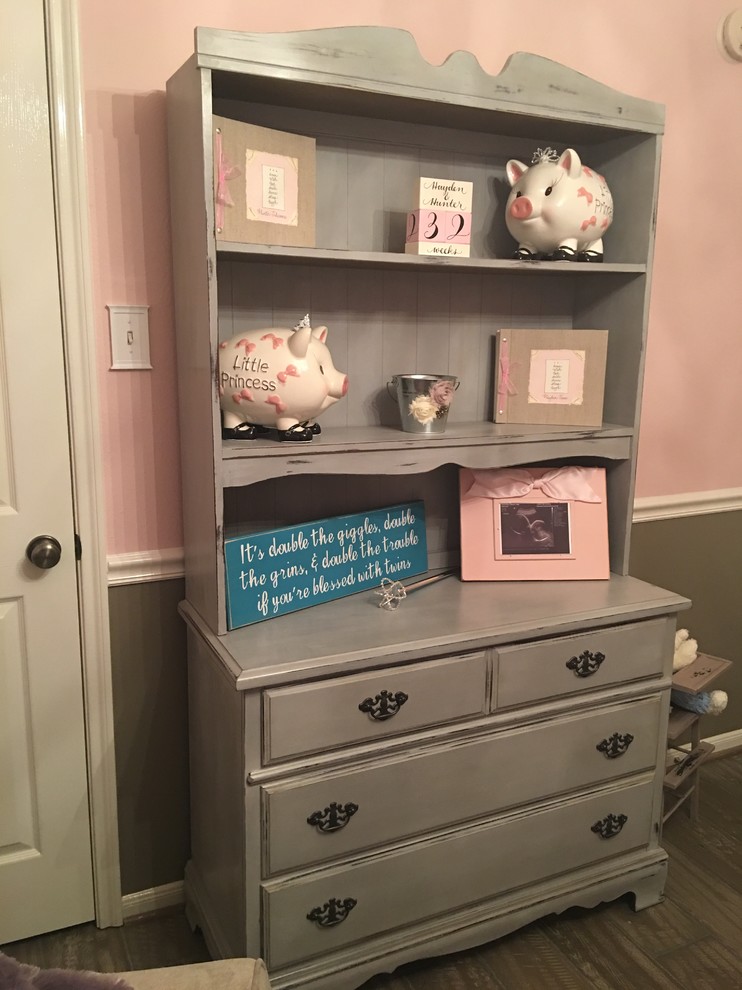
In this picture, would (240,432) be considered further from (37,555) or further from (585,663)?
(585,663)

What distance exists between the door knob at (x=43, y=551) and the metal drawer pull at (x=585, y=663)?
3.74 ft

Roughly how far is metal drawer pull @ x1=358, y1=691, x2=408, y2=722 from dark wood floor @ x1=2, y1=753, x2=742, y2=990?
641 millimetres

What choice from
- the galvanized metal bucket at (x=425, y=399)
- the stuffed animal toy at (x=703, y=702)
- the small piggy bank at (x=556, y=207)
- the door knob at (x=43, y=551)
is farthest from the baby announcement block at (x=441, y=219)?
the stuffed animal toy at (x=703, y=702)

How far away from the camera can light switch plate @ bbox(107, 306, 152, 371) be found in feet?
5.66

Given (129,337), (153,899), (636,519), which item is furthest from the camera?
(636,519)

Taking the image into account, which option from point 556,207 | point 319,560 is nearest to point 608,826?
point 319,560

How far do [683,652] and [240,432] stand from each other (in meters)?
1.48

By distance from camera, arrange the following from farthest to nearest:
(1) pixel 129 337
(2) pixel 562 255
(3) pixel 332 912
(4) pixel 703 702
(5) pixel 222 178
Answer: (4) pixel 703 702
(2) pixel 562 255
(1) pixel 129 337
(3) pixel 332 912
(5) pixel 222 178

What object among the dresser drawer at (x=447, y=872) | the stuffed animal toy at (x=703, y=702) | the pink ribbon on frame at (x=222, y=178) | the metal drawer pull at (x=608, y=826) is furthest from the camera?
the stuffed animal toy at (x=703, y=702)

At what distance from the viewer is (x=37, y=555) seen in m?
1.73

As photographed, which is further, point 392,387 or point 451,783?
point 392,387

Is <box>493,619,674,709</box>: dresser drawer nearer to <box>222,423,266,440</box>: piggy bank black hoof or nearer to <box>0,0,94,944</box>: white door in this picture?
<box>222,423,266,440</box>: piggy bank black hoof

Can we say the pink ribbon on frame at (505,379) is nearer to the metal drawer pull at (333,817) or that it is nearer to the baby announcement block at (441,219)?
the baby announcement block at (441,219)

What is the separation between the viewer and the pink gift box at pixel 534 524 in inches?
78.9
